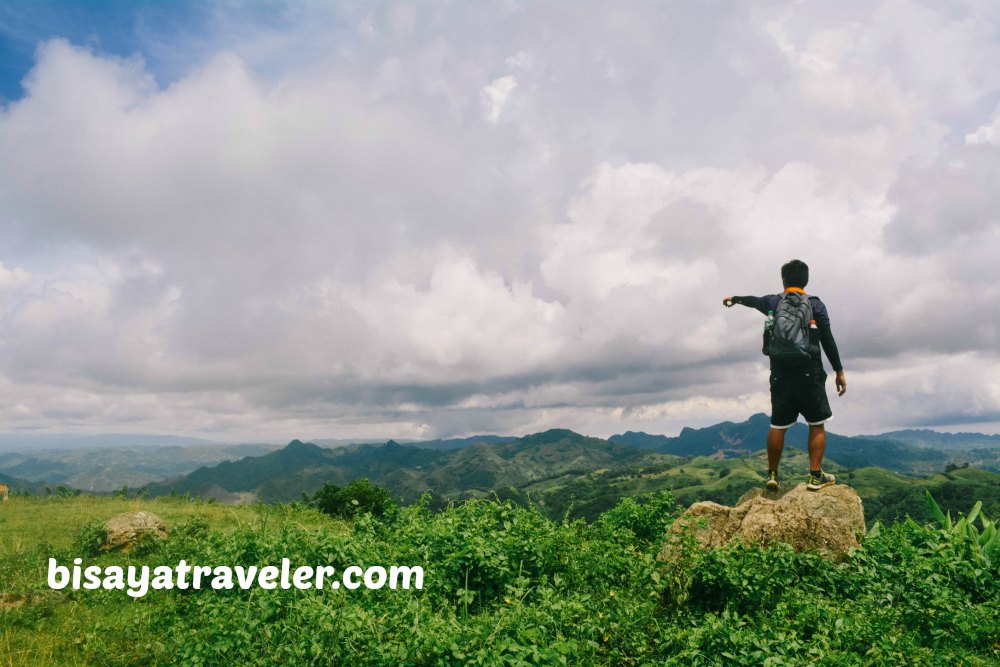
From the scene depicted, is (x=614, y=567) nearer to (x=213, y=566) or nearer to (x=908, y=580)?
(x=908, y=580)

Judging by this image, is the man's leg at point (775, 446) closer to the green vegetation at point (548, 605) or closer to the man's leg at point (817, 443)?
the man's leg at point (817, 443)

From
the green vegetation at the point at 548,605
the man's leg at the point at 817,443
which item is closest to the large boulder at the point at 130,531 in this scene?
the green vegetation at the point at 548,605

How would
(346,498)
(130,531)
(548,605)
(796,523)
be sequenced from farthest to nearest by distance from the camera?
1. (346,498)
2. (130,531)
3. (796,523)
4. (548,605)

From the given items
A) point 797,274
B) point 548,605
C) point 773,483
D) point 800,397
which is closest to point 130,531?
point 548,605

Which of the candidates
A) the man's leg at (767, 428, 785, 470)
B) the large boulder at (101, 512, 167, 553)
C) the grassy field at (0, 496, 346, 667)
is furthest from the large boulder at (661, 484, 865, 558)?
the large boulder at (101, 512, 167, 553)

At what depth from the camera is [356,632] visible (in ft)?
20.8

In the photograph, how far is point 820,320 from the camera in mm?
10797

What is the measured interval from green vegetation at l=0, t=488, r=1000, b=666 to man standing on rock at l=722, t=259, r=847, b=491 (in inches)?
84.7

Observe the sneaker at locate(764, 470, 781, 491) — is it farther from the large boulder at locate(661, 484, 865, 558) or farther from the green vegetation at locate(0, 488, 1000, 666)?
the green vegetation at locate(0, 488, 1000, 666)

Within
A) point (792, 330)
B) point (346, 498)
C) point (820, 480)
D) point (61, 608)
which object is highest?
point (792, 330)

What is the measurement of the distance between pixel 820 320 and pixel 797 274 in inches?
40.7

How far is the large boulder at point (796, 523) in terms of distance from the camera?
30.6 feet

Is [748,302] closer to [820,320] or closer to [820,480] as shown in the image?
[820,320]

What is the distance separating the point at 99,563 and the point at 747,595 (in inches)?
525
